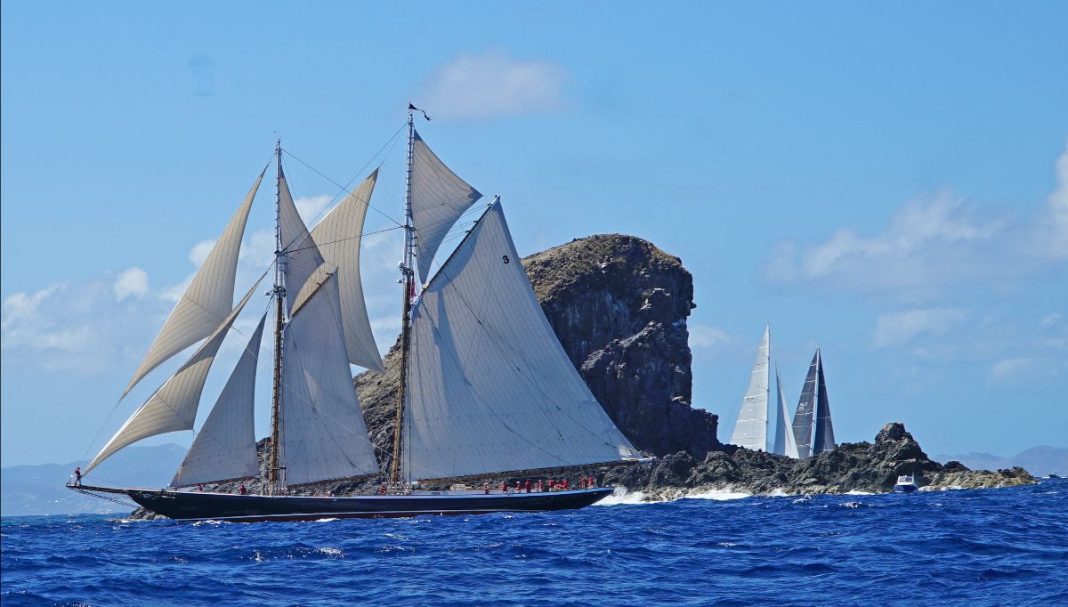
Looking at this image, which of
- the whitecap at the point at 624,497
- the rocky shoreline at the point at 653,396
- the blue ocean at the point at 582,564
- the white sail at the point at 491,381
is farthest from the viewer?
the rocky shoreline at the point at 653,396

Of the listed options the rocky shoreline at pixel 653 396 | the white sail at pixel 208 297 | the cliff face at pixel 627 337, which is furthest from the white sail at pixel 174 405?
the cliff face at pixel 627 337

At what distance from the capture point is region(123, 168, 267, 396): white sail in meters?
67.6

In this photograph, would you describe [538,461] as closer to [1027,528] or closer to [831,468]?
[1027,528]

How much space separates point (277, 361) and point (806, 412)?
244 feet

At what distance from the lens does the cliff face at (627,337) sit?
396ft

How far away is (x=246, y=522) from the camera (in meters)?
73.9

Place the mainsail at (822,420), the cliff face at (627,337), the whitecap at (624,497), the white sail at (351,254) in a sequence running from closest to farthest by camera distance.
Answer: the white sail at (351,254) → the whitecap at (624,497) → the cliff face at (627,337) → the mainsail at (822,420)

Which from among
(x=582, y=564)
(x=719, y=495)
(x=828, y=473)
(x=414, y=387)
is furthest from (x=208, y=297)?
(x=828, y=473)

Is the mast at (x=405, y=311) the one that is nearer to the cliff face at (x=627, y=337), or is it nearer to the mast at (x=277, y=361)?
the mast at (x=277, y=361)

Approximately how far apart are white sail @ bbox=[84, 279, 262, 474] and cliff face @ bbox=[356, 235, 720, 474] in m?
46.8

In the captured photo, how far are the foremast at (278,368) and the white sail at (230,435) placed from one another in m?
2.29

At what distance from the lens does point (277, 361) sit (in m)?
75.4

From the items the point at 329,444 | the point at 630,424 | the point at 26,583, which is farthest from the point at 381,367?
the point at 630,424

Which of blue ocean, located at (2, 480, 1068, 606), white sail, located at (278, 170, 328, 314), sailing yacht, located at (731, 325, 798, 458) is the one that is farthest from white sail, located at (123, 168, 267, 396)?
sailing yacht, located at (731, 325, 798, 458)
